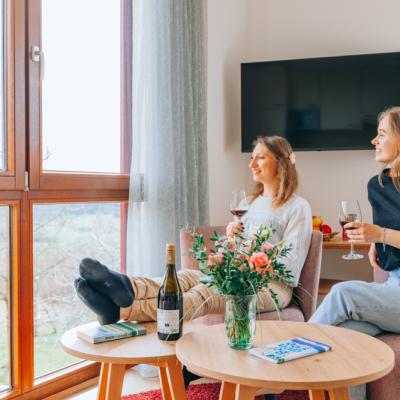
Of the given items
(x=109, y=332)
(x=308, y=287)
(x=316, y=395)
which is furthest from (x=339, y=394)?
(x=308, y=287)

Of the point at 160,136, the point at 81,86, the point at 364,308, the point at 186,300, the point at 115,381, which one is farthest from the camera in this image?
the point at 160,136

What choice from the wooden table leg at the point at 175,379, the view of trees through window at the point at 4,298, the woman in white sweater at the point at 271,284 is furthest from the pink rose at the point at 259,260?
the view of trees through window at the point at 4,298

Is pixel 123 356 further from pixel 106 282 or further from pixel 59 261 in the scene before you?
pixel 59 261

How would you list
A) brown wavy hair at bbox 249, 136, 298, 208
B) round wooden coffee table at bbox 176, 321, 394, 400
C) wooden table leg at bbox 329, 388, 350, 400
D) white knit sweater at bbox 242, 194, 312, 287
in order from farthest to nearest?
brown wavy hair at bbox 249, 136, 298, 208
white knit sweater at bbox 242, 194, 312, 287
wooden table leg at bbox 329, 388, 350, 400
round wooden coffee table at bbox 176, 321, 394, 400

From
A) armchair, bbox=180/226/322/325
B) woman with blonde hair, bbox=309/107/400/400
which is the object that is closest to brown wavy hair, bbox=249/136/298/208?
armchair, bbox=180/226/322/325

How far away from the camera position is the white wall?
377cm

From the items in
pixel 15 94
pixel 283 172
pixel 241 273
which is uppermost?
pixel 15 94

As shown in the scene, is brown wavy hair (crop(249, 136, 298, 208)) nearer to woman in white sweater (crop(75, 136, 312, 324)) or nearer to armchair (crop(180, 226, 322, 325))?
woman in white sweater (crop(75, 136, 312, 324))

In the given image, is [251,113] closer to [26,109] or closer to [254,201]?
[254,201]

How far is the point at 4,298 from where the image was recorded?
245 centimetres

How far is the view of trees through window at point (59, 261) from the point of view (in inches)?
105

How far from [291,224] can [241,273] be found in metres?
1.18

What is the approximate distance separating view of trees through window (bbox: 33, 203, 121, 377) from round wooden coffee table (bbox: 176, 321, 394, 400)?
3.89 ft

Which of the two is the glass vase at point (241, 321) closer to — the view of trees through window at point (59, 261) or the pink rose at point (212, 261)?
the pink rose at point (212, 261)
